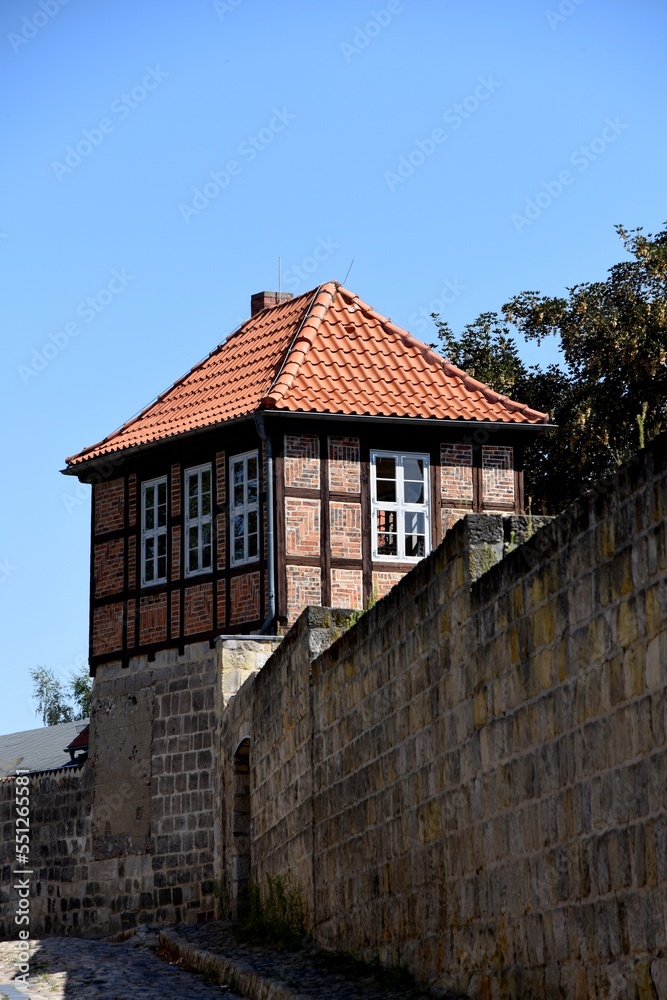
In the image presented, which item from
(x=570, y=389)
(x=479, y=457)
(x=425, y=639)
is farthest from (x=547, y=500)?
(x=425, y=639)

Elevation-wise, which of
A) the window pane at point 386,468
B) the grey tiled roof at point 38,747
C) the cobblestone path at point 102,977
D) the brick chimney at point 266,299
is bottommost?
the cobblestone path at point 102,977

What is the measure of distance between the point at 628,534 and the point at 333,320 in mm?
15908

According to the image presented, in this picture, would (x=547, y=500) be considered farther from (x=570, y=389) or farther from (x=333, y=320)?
(x=333, y=320)

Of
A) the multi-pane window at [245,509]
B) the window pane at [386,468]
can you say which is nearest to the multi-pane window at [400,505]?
the window pane at [386,468]

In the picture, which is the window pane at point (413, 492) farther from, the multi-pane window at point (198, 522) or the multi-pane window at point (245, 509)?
the multi-pane window at point (198, 522)

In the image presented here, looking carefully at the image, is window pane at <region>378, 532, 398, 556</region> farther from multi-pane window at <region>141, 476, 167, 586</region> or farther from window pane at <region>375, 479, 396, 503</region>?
multi-pane window at <region>141, 476, 167, 586</region>

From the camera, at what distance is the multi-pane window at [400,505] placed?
19.4 metres

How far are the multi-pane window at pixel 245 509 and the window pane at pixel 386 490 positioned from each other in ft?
5.07

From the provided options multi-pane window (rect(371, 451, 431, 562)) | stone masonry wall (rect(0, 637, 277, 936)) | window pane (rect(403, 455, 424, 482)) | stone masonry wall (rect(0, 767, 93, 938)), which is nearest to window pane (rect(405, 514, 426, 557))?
multi-pane window (rect(371, 451, 431, 562))

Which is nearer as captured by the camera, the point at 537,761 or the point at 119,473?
the point at 537,761

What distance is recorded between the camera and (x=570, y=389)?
26.1 m

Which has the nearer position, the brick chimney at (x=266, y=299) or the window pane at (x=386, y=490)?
the window pane at (x=386, y=490)

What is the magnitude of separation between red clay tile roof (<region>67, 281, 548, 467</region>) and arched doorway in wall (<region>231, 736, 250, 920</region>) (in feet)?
14.4

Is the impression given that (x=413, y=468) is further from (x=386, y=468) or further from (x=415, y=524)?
(x=415, y=524)
